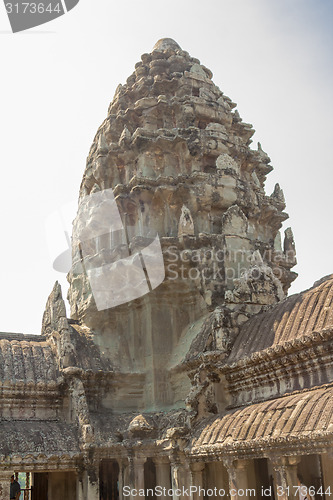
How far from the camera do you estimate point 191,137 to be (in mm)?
20984

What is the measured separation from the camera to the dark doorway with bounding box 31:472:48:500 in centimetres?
2070

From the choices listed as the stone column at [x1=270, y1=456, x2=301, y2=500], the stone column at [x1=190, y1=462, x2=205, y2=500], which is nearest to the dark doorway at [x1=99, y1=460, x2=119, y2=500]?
the stone column at [x1=190, y1=462, x2=205, y2=500]

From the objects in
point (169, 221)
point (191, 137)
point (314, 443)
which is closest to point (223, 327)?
point (169, 221)

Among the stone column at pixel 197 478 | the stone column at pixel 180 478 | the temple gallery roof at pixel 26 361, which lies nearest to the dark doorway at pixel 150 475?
the stone column at pixel 180 478

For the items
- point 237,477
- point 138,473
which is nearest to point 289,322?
point 237,477

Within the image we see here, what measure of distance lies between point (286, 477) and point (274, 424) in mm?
1031

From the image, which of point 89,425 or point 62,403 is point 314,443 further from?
point 62,403

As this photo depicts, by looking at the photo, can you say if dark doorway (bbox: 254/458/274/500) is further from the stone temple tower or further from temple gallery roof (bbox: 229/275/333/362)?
temple gallery roof (bbox: 229/275/333/362)

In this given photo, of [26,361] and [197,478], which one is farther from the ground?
[26,361]

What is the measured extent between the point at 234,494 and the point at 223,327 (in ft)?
15.6

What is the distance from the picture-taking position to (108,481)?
58.5ft

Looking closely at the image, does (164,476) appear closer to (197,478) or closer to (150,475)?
(150,475)

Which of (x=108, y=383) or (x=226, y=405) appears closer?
(x=226, y=405)

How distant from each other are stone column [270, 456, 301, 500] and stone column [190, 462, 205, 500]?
3.65 meters
